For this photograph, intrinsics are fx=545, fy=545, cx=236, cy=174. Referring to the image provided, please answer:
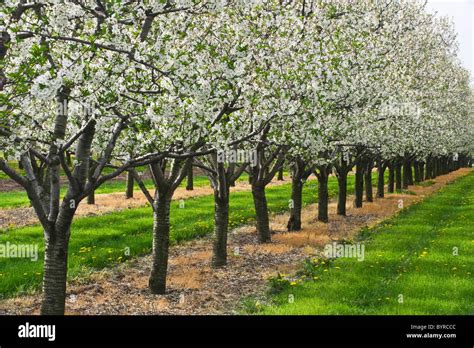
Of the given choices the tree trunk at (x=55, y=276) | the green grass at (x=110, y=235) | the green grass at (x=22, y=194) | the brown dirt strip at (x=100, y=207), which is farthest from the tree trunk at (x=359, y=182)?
the tree trunk at (x=55, y=276)

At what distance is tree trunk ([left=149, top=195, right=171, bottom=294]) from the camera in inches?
671

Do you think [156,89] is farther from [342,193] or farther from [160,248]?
[342,193]

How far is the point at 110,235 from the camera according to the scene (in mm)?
25328

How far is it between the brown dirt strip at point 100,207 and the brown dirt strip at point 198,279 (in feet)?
31.6

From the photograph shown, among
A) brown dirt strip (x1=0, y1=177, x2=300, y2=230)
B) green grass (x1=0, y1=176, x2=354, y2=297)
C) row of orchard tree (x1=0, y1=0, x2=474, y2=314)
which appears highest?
row of orchard tree (x1=0, y1=0, x2=474, y2=314)

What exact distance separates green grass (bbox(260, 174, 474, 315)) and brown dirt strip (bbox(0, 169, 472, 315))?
1.46 metres

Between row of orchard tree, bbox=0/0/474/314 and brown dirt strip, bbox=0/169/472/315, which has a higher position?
row of orchard tree, bbox=0/0/474/314

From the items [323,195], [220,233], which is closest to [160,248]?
[220,233]

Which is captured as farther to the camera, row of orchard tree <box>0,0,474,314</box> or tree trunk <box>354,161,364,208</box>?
tree trunk <box>354,161,364,208</box>

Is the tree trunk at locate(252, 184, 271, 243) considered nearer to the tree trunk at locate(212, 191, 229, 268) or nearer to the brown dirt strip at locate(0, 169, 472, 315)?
the brown dirt strip at locate(0, 169, 472, 315)

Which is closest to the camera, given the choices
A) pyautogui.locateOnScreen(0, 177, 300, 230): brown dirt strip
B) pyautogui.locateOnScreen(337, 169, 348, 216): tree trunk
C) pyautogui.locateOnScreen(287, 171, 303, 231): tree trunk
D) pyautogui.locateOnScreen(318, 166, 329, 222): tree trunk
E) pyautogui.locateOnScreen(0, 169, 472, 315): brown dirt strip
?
pyautogui.locateOnScreen(0, 169, 472, 315): brown dirt strip

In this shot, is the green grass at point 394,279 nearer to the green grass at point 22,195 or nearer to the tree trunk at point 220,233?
the tree trunk at point 220,233

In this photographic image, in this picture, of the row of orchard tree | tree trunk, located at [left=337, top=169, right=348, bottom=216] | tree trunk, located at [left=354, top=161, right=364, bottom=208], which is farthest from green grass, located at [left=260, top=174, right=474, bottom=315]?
tree trunk, located at [left=354, top=161, right=364, bottom=208]

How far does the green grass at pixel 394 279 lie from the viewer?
13891 millimetres
